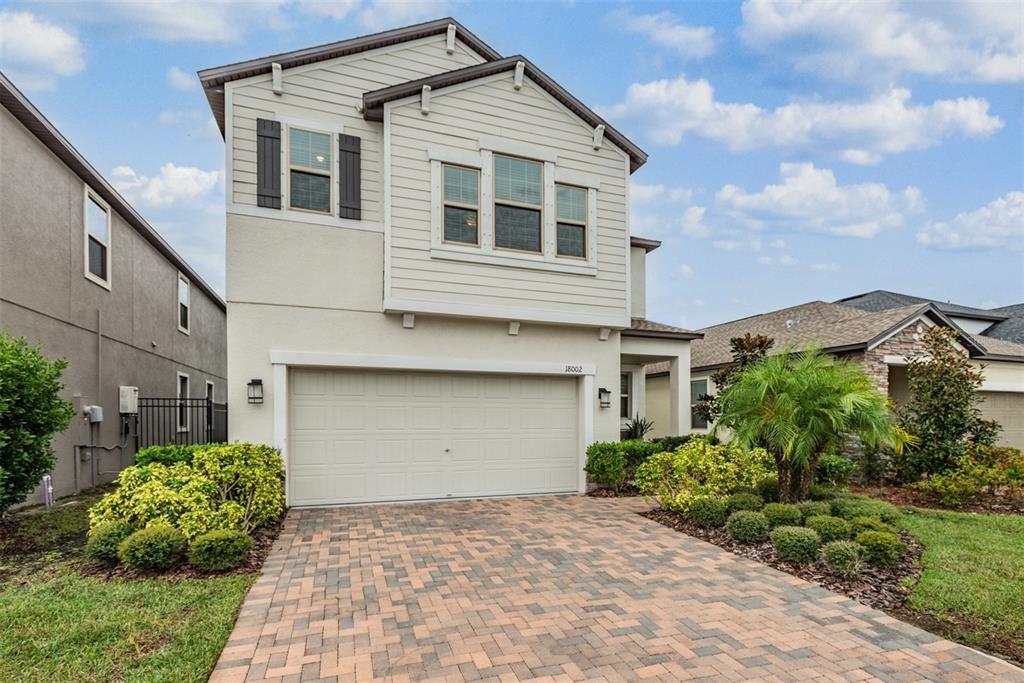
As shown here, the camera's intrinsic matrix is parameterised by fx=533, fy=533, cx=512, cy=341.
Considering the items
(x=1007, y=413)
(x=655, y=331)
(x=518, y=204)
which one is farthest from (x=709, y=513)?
(x=1007, y=413)

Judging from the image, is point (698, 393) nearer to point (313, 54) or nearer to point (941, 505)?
point (941, 505)

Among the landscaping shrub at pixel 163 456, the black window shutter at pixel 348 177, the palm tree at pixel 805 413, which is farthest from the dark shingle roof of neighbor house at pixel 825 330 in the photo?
the landscaping shrub at pixel 163 456

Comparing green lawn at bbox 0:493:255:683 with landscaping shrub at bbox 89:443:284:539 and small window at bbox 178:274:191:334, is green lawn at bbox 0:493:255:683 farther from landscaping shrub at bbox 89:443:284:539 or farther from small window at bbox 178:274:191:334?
small window at bbox 178:274:191:334

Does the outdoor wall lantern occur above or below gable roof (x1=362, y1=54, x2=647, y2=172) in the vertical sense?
below

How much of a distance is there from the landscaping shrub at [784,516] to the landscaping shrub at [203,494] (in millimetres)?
6118

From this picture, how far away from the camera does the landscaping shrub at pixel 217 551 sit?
5121 mm

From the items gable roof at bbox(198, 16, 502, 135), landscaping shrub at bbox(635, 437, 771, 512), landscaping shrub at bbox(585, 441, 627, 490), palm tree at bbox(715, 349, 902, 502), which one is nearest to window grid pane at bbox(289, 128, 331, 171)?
gable roof at bbox(198, 16, 502, 135)

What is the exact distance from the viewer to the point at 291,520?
295 inches

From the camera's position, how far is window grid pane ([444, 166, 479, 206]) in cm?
891

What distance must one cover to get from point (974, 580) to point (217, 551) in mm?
7206

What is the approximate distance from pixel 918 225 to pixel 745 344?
1328 cm

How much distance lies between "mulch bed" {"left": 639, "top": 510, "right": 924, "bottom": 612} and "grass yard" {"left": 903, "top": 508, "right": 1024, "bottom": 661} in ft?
0.33

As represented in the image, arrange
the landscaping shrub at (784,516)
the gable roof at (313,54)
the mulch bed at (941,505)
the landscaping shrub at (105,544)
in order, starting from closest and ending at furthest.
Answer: the landscaping shrub at (105,544)
the landscaping shrub at (784,516)
the gable roof at (313,54)
the mulch bed at (941,505)

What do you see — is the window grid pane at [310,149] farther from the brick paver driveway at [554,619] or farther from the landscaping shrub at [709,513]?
the landscaping shrub at [709,513]
